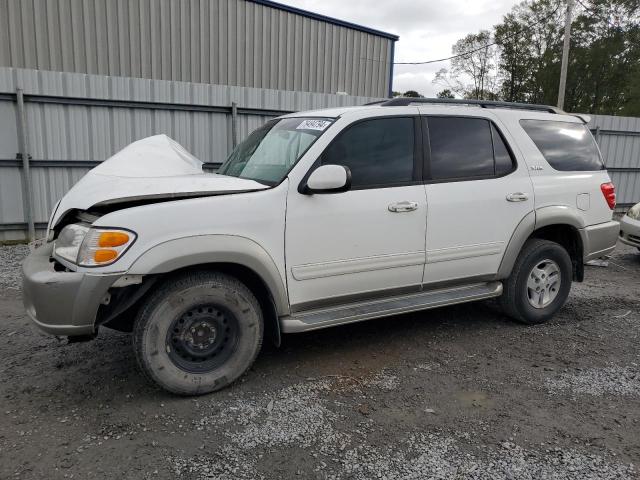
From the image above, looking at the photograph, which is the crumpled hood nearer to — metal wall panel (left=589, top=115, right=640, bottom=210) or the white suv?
the white suv

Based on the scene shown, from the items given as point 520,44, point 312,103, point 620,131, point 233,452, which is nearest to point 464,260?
point 233,452

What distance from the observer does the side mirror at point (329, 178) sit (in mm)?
3443

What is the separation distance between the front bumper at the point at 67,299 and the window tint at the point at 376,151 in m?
1.71

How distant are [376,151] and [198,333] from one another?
1.85 meters

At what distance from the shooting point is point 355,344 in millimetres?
4363

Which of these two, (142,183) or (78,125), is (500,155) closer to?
(142,183)

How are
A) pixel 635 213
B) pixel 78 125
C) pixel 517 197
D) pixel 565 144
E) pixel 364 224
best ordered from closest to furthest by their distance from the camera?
1. pixel 364 224
2. pixel 517 197
3. pixel 565 144
4. pixel 635 213
5. pixel 78 125

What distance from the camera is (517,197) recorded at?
14.6ft

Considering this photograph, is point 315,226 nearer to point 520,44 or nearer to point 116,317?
point 116,317

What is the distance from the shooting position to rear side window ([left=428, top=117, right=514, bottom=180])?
4199 mm

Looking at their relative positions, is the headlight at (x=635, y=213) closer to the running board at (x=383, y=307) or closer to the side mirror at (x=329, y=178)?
the running board at (x=383, y=307)

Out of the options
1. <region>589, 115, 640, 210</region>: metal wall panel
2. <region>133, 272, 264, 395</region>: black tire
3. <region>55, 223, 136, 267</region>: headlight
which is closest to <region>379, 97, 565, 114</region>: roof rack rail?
<region>133, 272, 264, 395</region>: black tire

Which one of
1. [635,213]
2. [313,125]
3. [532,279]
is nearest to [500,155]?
[532,279]

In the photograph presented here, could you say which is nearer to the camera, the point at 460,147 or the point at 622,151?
the point at 460,147
